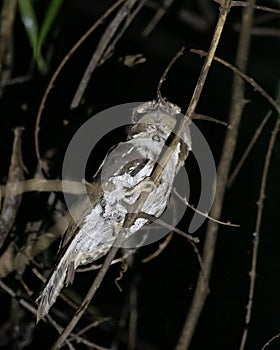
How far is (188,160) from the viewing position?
5.56 ft

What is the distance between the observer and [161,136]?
4.54 ft

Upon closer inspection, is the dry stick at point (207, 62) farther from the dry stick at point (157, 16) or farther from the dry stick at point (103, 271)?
the dry stick at point (157, 16)

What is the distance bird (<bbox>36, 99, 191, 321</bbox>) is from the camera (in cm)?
134

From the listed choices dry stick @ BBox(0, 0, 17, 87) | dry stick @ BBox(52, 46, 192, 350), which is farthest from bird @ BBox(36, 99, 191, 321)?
dry stick @ BBox(0, 0, 17, 87)

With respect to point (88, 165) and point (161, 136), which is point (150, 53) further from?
point (161, 136)

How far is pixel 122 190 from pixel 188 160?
1.25 feet

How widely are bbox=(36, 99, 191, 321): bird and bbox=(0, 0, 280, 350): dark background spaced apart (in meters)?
0.25

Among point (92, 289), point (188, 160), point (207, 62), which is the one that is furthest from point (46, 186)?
point (207, 62)

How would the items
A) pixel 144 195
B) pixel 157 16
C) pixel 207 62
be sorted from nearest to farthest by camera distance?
pixel 207 62 → pixel 144 195 → pixel 157 16

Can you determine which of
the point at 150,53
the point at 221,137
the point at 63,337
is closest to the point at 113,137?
the point at 221,137

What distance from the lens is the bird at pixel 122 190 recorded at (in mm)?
1342

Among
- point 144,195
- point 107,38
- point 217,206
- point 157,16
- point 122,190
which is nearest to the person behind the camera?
point 144,195

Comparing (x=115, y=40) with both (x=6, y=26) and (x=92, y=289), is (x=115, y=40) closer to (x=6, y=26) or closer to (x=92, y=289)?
(x=6, y=26)

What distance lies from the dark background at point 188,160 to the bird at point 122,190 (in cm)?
25
